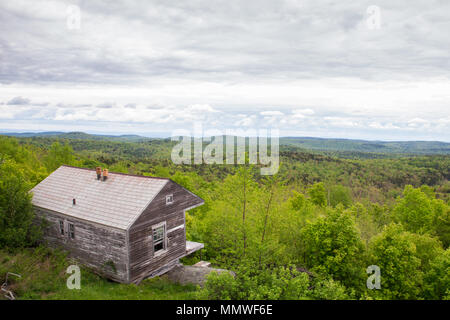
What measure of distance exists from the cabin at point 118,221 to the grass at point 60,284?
0.70m

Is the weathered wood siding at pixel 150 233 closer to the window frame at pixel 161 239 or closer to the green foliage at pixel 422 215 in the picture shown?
the window frame at pixel 161 239

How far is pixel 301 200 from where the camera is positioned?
4928 centimetres

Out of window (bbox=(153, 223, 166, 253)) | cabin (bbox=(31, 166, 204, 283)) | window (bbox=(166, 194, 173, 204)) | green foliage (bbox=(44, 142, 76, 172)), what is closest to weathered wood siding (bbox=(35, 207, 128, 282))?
cabin (bbox=(31, 166, 204, 283))

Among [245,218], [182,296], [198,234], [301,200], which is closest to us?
[182,296]

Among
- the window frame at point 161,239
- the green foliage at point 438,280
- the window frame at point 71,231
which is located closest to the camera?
the window frame at point 161,239

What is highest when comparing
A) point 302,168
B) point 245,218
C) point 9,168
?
point 9,168

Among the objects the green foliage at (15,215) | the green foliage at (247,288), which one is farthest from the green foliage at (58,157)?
the green foliage at (247,288)

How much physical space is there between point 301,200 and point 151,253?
36165 mm

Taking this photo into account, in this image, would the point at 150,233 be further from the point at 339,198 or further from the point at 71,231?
the point at 339,198

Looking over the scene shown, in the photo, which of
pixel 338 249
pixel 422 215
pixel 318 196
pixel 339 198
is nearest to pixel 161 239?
pixel 338 249

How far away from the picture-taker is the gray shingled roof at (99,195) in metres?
17.5

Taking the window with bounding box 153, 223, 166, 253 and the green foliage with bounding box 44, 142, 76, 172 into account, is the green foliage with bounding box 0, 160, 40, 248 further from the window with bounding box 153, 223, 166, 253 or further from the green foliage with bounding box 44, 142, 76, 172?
the green foliage with bounding box 44, 142, 76, 172

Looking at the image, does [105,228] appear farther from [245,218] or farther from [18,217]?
[245,218]
